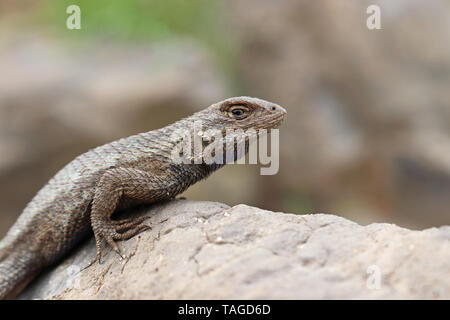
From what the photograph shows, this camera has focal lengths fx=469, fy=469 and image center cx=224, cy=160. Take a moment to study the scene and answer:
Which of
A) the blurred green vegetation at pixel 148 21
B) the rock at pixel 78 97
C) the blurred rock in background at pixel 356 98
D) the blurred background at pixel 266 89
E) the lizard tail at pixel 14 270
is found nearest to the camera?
the lizard tail at pixel 14 270

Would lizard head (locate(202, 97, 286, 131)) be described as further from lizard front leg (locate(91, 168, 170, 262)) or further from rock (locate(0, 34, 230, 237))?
rock (locate(0, 34, 230, 237))

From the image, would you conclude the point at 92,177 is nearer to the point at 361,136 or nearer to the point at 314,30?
the point at 361,136

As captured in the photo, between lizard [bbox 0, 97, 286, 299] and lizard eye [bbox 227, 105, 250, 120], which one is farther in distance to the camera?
lizard eye [bbox 227, 105, 250, 120]

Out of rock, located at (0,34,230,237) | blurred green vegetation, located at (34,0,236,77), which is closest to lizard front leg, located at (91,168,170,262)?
rock, located at (0,34,230,237)

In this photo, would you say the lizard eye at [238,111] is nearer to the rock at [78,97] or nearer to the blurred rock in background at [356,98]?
the rock at [78,97]

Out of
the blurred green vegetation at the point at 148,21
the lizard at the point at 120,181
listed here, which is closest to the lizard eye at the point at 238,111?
the lizard at the point at 120,181
